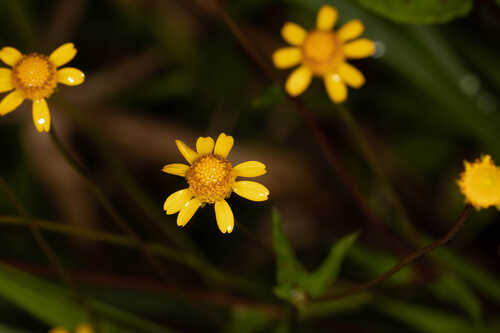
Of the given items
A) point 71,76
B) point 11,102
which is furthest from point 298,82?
point 11,102

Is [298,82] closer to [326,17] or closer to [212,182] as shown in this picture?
[326,17]

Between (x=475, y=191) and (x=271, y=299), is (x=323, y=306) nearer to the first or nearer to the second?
(x=271, y=299)

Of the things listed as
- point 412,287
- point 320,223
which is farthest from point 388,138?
point 412,287

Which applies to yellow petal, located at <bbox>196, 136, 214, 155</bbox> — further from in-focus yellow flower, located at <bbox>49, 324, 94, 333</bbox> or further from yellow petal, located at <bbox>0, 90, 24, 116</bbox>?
in-focus yellow flower, located at <bbox>49, 324, 94, 333</bbox>

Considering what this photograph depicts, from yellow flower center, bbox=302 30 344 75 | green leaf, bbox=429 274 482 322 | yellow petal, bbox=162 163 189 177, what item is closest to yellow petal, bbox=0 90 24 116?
yellow petal, bbox=162 163 189 177

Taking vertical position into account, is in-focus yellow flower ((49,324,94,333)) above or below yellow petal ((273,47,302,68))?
below
